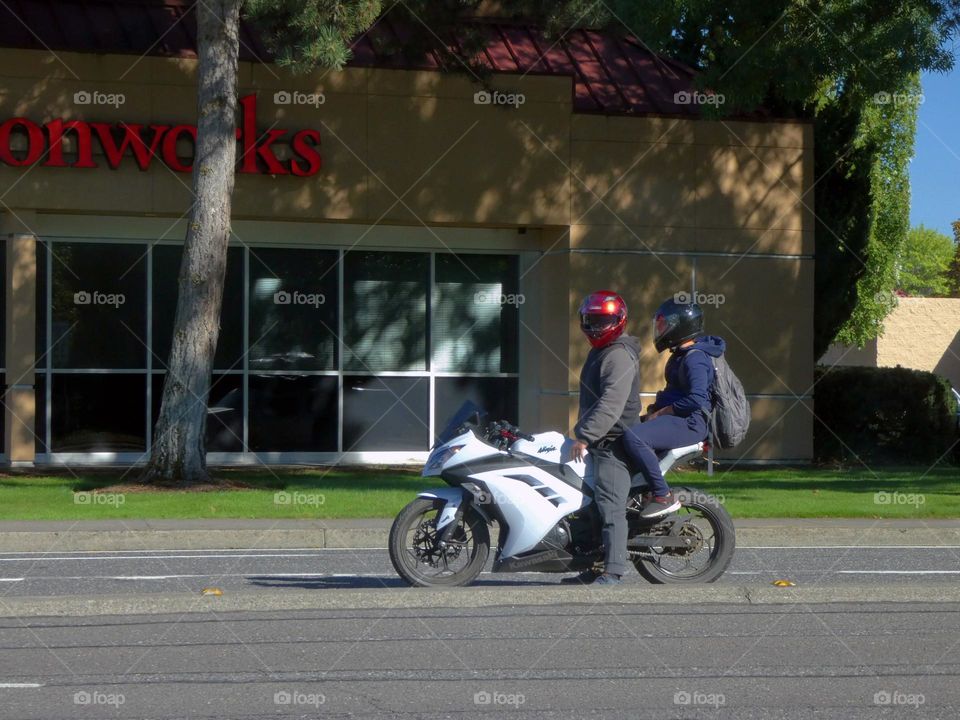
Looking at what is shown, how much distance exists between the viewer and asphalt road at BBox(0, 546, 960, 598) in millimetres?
9156

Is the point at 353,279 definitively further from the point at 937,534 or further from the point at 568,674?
the point at 568,674

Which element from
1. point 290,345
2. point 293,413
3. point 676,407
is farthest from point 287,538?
point 290,345

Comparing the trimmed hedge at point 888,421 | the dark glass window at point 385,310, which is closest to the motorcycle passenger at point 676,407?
the dark glass window at point 385,310

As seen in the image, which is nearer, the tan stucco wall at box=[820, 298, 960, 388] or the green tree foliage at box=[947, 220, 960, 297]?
the tan stucco wall at box=[820, 298, 960, 388]

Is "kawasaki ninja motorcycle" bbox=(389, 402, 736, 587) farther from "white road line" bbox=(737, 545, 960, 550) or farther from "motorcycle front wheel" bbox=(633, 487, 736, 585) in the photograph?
"white road line" bbox=(737, 545, 960, 550)

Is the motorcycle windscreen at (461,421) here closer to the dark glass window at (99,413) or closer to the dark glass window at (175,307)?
the dark glass window at (175,307)

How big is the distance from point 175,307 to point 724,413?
13403 millimetres

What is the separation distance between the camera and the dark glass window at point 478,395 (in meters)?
21.0

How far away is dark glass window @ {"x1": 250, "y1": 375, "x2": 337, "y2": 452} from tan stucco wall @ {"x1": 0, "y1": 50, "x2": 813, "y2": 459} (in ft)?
7.73

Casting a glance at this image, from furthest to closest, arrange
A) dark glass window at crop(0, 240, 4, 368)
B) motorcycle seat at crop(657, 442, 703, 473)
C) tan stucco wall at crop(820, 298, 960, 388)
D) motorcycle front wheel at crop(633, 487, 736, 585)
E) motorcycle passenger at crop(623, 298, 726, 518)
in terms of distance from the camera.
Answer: tan stucco wall at crop(820, 298, 960, 388) → dark glass window at crop(0, 240, 4, 368) → motorcycle front wheel at crop(633, 487, 736, 585) → motorcycle seat at crop(657, 442, 703, 473) → motorcycle passenger at crop(623, 298, 726, 518)

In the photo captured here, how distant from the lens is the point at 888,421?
23.0 metres

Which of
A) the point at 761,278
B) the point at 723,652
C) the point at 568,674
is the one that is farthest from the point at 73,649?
the point at 761,278

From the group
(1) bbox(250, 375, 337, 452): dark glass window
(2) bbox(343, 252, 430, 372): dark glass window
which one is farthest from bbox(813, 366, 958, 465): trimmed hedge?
(1) bbox(250, 375, 337, 452): dark glass window

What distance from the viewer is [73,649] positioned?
21.9 feet
